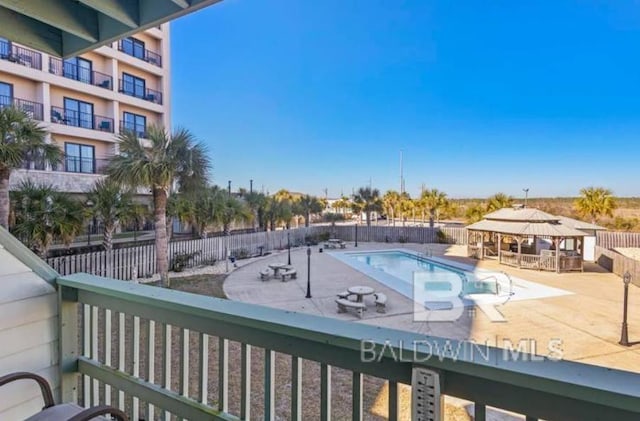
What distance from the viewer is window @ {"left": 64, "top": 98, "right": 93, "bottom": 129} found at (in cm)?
1577

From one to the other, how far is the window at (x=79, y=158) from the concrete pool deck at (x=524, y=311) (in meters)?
9.40

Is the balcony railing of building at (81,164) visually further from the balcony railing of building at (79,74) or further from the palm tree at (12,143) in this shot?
the palm tree at (12,143)

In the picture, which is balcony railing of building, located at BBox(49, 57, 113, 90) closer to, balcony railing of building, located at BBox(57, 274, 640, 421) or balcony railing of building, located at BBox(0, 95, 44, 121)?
balcony railing of building, located at BBox(0, 95, 44, 121)

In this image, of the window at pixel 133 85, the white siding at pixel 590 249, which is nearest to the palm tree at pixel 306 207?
the window at pixel 133 85

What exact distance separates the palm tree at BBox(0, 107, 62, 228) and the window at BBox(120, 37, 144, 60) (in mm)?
11511

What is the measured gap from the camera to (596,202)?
1911 cm

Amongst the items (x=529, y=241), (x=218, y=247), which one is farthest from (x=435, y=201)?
(x=218, y=247)

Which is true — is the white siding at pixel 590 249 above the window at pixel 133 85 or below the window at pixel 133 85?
below

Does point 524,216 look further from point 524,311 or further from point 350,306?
point 350,306

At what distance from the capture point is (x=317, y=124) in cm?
2805

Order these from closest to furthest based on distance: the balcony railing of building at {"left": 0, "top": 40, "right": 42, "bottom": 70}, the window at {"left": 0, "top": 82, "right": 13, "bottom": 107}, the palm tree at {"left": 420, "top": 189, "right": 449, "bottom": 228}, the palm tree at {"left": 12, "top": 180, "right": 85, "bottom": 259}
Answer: the palm tree at {"left": 12, "top": 180, "right": 85, "bottom": 259} < the balcony railing of building at {"left": 0, "top": 40, "right": 42, "bottom": 70} < the window at {"left": 0, "top": 82, "right": 13, "bottom": 107} < the palm tree at {"left": 420, "top": 189, "right": 449, "bottom": 228}

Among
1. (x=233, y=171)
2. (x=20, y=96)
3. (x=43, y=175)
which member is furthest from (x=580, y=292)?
(x=233, y=171)

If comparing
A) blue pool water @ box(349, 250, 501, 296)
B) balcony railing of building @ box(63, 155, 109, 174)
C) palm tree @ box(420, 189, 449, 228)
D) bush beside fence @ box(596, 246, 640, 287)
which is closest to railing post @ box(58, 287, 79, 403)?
blue pool water @ box(349, 250, 501, 296)

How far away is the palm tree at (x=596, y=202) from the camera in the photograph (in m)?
19.0
